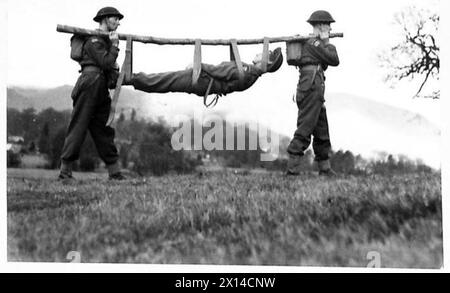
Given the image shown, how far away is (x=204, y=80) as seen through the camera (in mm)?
7574

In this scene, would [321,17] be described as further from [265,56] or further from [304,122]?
[304,122]

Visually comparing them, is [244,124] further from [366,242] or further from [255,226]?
[366,242]

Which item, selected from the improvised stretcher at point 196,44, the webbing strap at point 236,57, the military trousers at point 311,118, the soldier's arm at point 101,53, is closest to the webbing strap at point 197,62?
the improvised stretcher at point 196,44

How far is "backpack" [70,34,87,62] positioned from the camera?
299 inches

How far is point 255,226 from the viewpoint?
6949 mm

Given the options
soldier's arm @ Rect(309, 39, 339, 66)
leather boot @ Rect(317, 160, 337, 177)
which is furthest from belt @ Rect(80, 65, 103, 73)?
Answer: leather boot @ Rect(317, 160, 337, 177)

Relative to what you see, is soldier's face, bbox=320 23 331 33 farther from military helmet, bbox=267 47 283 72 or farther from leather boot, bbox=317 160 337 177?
leather boot, bbox=317 160 337 177

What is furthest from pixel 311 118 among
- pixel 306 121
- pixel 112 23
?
pixel 112 23

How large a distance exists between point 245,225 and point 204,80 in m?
1.56

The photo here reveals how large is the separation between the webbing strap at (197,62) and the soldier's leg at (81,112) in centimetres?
97

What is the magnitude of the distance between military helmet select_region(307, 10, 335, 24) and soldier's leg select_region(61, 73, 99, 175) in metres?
2.23
